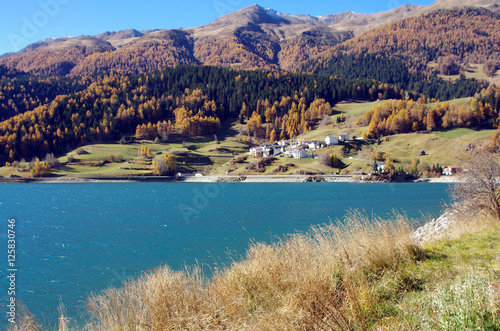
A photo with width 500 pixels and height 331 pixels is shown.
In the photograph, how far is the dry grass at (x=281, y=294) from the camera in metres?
4.68

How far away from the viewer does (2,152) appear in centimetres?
12594

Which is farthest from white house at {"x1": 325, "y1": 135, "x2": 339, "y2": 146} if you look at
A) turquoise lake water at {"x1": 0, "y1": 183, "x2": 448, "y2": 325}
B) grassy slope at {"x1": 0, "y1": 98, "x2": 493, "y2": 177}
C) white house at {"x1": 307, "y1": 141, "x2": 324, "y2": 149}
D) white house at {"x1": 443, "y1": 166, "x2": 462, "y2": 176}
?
turquoise lake water at {"x1": 0, "y1": 183, "x2": 448, "y2": 325}

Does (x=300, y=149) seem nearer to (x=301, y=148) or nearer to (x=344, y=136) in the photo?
(x=301, y=148)

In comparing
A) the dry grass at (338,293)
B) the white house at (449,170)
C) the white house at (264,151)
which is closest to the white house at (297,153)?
the white house at (264,151)

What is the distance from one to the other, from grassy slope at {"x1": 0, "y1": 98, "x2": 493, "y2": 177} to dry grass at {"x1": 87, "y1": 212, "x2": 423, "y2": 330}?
3764 inches

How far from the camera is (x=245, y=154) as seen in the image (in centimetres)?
12200

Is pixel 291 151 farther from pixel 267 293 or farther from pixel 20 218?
pixel 267 293

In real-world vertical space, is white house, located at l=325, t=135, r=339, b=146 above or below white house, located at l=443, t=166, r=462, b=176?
above

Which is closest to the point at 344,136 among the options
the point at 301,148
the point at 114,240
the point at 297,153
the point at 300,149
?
the point at 301,148

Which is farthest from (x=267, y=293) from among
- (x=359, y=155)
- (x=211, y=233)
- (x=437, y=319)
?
(x=359, y=155)

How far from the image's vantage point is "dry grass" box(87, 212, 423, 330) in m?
4.68

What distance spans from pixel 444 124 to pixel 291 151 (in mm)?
53583

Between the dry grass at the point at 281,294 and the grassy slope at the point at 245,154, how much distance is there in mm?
95614

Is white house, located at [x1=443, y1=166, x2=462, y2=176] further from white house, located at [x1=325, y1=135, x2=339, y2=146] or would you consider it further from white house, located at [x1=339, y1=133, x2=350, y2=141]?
white house, located at [x1=325, y1=135, x2=339, y2=146]
